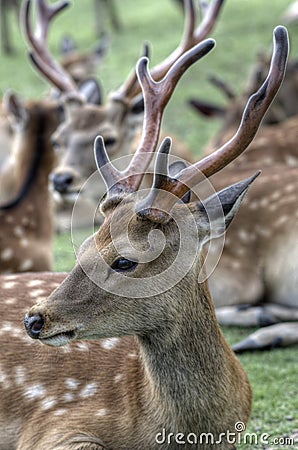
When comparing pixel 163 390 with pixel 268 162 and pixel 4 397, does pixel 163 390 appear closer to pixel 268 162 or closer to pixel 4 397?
pixel 4 397

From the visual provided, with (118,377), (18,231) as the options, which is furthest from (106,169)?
(18,231)

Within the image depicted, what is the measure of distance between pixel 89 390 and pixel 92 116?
3.52 metres

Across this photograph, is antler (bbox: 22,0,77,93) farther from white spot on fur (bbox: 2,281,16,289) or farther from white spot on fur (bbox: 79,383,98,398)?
white spot on fur (bbox: 79,383,98,398)

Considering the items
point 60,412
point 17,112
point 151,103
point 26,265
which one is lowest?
point 60,412

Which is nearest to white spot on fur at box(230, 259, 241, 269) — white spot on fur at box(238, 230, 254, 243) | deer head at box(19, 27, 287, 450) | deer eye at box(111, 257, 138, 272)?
white spot on fur at box(238, 230, 254, 243)

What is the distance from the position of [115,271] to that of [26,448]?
30.3 inches

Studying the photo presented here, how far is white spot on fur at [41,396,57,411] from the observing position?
3.52m

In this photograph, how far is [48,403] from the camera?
3.52 m

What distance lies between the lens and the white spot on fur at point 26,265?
5917 mm

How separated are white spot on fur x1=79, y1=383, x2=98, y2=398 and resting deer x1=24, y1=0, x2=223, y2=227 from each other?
302cm

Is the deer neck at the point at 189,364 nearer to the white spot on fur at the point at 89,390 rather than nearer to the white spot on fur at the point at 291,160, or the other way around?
the white spot on fur at the point at 89,390

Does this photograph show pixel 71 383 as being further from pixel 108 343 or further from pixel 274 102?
pixel 274 102

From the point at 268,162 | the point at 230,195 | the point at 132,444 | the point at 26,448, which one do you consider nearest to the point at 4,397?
the point at 26,448

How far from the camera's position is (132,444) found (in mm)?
3322
